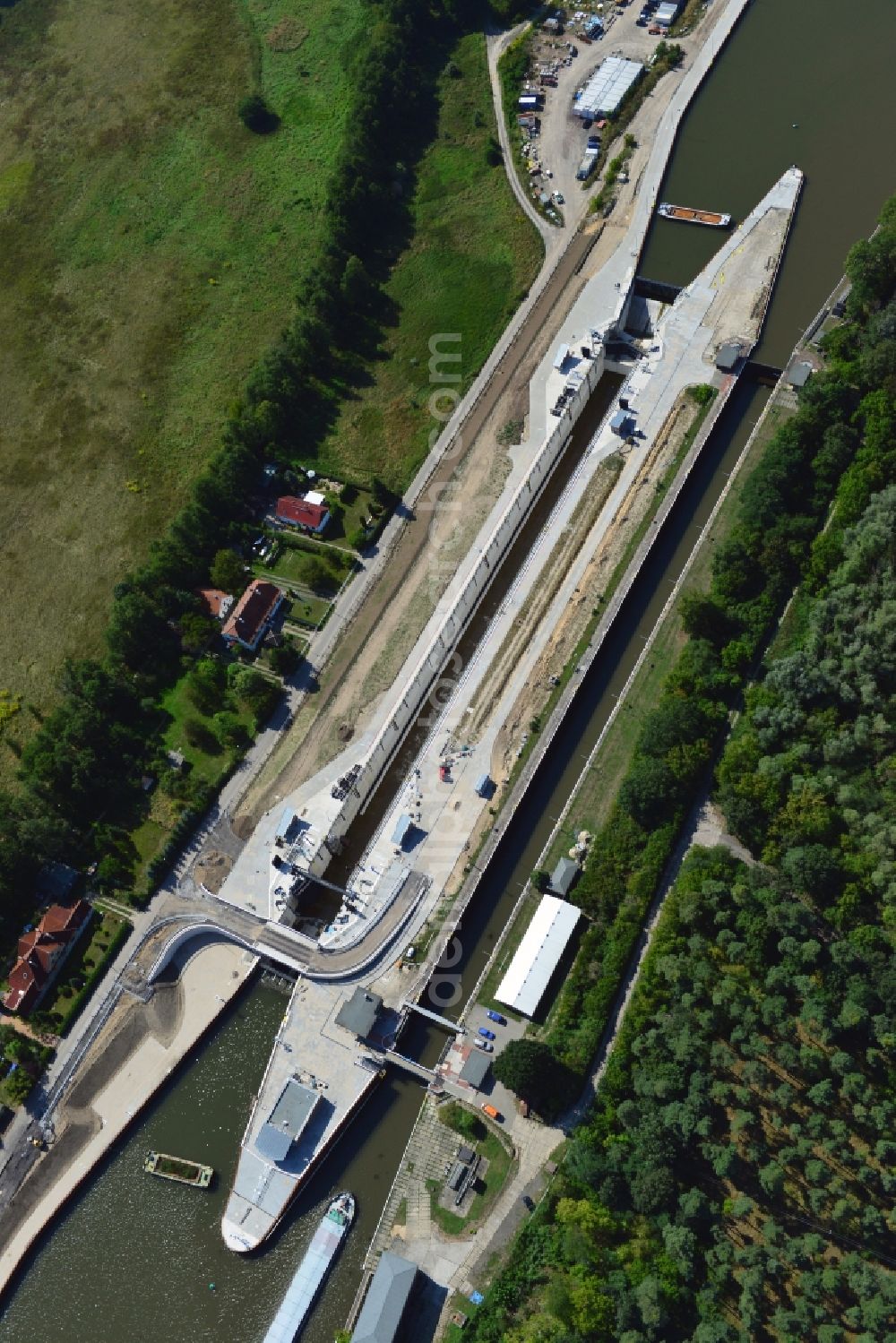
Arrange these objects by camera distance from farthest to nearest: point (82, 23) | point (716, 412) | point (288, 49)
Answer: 1. point (82, 23)
2. point (288, 49)
3. point (716, 412)

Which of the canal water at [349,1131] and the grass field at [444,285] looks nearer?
the canal water at [349,1131]

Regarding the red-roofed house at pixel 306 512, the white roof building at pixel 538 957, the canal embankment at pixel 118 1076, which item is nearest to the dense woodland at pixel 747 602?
the white roof building at pixel 538 957

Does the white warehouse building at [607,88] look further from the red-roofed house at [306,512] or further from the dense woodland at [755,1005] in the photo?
the red-roofed house at [306,512]

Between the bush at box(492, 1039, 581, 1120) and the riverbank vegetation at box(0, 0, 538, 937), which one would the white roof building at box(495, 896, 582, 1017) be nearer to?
the bush at box(492, 1039, 581, 1120)

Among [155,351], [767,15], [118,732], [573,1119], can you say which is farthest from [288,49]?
[573,1119]

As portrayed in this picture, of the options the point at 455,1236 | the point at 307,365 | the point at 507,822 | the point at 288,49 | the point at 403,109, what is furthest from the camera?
the point at 288,49

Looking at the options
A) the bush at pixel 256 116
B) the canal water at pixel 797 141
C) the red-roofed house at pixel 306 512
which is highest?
the canal water at pixel 797 141

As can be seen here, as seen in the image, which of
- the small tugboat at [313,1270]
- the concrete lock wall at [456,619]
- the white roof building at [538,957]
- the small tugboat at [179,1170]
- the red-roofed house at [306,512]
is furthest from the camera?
the red-roofed house at [306,512]

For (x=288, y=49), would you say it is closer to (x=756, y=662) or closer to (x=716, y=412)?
(x=716, y=412)
